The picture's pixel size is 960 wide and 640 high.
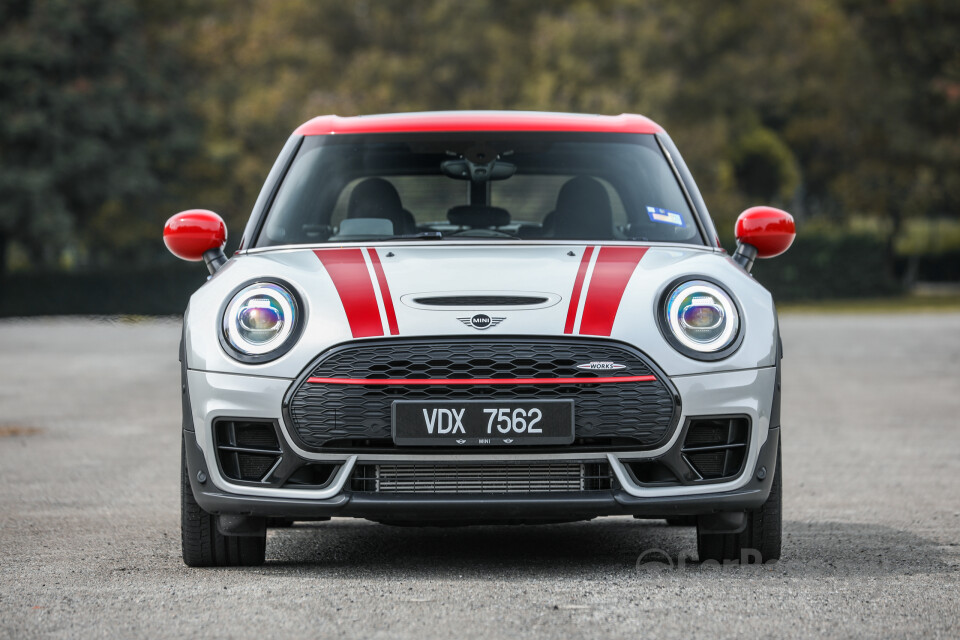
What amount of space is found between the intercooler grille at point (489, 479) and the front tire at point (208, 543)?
0.63 metres

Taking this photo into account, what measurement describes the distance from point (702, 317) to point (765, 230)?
867mm

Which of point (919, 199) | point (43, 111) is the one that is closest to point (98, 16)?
point (43, 111)

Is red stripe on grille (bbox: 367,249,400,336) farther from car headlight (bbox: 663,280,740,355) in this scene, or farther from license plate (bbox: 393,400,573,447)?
car headlight (bbox: 663,280,740,355)

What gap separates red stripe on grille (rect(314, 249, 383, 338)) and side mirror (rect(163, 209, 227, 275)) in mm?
557

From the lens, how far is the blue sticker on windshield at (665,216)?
230 inches

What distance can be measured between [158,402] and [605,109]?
30.5m

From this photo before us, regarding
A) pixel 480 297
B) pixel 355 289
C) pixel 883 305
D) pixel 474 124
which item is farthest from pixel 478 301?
pixel 883 305

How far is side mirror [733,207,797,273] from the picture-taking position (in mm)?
5680

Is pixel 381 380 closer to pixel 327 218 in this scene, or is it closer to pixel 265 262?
pixel 265 262

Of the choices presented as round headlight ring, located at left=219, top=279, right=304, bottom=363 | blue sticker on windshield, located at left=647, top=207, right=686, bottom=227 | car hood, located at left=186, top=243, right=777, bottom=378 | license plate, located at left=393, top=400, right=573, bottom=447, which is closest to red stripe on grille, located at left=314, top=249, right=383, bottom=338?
car hood, located at left=186, top=243, right=777, bottom=378

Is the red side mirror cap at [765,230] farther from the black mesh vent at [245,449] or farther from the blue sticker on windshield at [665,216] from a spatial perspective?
the black mesh vent at [245,449]

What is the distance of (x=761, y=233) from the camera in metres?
5.68

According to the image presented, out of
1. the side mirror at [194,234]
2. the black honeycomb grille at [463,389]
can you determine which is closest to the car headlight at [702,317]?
the black honeycomb grille at [463,389]

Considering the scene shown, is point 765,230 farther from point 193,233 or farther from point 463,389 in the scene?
point 193,233
